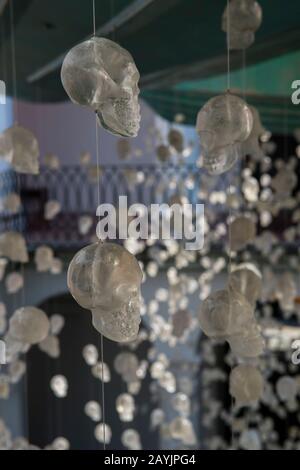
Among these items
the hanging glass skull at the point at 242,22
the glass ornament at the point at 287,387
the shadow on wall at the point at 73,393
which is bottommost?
the shadow on wall at the point at 73,393

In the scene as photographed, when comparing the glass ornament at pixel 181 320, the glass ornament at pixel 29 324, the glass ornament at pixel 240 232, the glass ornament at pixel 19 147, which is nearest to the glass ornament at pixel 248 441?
the glass ornament at pixel 181 320

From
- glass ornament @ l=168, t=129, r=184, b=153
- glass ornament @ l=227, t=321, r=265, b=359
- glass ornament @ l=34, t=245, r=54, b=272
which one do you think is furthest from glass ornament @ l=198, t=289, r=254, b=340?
glass ornament @ l=168, t=129, r=184, b=153

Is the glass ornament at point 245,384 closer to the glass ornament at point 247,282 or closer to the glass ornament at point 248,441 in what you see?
the glass ornament at point 247,282

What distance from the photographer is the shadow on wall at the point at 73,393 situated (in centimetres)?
724

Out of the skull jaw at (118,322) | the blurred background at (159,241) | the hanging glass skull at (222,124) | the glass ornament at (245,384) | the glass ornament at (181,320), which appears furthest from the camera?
the glass ornament at (181,320)

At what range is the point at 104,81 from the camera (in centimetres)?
112

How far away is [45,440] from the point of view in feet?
23.9

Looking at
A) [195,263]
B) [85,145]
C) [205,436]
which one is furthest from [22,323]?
[85,145]

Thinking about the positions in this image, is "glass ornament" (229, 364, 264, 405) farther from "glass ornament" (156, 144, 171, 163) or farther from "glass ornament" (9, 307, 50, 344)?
"glass ornament" (156, 144, 171, 163)

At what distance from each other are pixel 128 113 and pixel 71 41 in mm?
3142

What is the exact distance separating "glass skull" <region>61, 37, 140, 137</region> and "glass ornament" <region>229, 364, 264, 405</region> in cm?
90

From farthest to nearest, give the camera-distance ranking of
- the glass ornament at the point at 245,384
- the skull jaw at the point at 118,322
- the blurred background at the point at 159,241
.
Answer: the blurred background at the point at 159,241, the glass ornament at the point at 245,384, the skull jaw at the point at 118,322

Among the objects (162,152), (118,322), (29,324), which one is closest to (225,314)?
(118,322)

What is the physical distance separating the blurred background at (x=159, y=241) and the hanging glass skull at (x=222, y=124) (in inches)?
15.4
